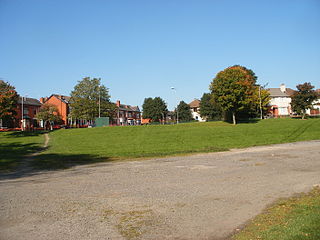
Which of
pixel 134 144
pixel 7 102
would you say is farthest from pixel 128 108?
pixel 134 144

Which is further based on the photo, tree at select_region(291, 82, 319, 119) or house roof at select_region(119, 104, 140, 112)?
house roof at select_region(119, 104, 140, 112)

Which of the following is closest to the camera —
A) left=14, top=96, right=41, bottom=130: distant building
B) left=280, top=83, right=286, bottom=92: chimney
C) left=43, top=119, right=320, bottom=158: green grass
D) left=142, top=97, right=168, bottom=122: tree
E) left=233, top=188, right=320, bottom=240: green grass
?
left=233, top=188, right=320, bottom=240: green grass

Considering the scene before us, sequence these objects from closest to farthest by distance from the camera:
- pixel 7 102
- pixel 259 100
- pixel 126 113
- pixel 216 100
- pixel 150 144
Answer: pixel 150 144
pixel 7 102
pixel 216 100
pixel 259 100
pixel 126 113

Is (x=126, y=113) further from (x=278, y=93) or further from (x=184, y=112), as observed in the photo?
(x=278, y=93)

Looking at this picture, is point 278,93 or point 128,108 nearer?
point 278,93

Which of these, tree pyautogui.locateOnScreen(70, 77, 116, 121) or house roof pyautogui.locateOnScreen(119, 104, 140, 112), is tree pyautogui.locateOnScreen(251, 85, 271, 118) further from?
house roof pyautogui.locateOnScreen(119, 104, 140, 112)

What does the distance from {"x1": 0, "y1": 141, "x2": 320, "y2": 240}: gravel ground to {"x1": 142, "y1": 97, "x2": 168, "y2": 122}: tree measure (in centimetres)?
10376

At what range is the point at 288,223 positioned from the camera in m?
6.01

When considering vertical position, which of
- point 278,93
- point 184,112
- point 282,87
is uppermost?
point 282,87

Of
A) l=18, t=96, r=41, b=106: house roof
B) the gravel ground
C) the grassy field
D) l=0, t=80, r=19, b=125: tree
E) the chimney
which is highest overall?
the chimney

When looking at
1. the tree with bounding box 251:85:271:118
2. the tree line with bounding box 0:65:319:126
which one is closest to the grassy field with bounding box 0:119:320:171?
the tree line with bounding box 0:65:319:126

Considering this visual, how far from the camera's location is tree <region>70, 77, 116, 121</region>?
245ft

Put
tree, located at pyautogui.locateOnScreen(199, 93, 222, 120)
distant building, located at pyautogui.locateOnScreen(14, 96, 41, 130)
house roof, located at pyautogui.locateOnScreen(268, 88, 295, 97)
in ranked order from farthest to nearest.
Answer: house roof, located at pyautogui.locateOnScreen(268, 88, 295, 97)
tree, located at pyautogui.locateOnScreen(199, 93, 222, 120)
distant building, located at pyautogui.locateOnScreen(14, 96, 41, 130)

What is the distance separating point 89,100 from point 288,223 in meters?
73.6
